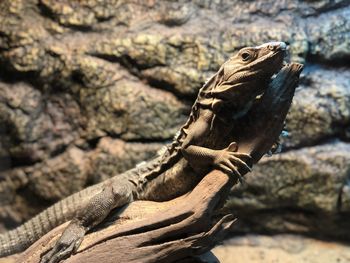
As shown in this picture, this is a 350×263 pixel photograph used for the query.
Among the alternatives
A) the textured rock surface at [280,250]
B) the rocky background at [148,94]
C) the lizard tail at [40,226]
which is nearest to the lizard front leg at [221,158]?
the lizard tail at [40,226]

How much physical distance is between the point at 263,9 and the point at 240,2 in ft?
0.95

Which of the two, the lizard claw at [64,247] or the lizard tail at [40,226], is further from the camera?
the lizard tail at [40,226]

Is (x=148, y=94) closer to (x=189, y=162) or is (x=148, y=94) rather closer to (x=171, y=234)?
(x=189, y=162)

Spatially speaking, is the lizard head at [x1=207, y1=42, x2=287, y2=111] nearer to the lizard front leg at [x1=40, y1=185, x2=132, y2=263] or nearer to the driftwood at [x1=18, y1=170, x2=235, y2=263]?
the driftwood at [x1=18, y1=170, x2=235, y2=263]

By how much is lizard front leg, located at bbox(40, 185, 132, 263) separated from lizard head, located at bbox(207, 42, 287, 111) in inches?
36.7

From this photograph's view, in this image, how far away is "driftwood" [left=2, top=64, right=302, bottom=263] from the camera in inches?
109

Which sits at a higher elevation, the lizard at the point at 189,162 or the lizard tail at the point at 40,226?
the lizard at the point at 189,162

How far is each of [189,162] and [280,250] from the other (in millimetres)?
2757

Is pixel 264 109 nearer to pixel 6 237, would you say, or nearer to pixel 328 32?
pixel 6 237

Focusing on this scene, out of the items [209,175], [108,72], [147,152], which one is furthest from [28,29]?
[209,175]

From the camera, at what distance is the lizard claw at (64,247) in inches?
113

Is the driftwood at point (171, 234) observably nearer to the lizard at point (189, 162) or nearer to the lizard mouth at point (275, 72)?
the lizard at point (189, 162)

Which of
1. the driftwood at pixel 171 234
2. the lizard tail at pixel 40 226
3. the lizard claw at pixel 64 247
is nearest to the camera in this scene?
the driftwood at pixel 171 234

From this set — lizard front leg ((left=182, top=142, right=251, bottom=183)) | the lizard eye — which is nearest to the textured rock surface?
lizard front leg ((left=182, top=142, right=251, bottom=183))
